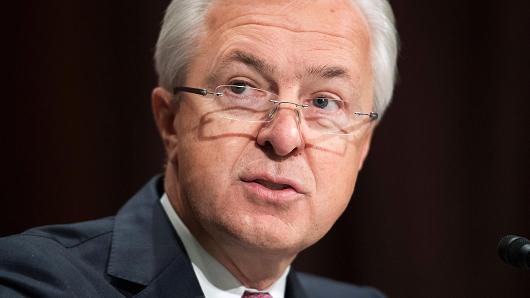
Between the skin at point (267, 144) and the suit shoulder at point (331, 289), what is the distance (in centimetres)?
60

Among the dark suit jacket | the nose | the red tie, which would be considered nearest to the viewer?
the dark suit jacket

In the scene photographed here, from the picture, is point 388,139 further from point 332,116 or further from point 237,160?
point 237,160

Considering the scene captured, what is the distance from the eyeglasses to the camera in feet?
7.61

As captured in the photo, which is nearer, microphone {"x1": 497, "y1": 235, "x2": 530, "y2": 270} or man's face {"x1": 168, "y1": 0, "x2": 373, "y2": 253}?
microphone {"x1": 497, "y1": 235, "x2": 530, "y2": 270}

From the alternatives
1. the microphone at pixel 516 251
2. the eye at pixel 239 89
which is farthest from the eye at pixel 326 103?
the microphone at pixel 516 251

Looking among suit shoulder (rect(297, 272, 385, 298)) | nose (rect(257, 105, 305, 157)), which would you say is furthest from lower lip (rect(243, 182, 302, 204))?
suit shoulder (rect(297, 272, 385, 298))

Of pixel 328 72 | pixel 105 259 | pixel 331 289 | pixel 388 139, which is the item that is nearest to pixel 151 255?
pixel 105 259

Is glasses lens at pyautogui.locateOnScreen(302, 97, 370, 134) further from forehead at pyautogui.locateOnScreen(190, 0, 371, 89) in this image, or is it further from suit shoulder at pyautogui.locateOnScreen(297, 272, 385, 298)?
suit shoulder at pyautogui.locateOnScreen(297, 272, 385, 298)

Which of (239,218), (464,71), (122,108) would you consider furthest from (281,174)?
(464,71)

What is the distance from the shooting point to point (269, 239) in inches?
88.4

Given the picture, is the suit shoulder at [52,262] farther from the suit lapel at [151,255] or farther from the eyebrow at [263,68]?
the eyebrow at [263,68]

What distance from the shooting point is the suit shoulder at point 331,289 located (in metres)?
3.11

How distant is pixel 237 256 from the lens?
2.42 meters

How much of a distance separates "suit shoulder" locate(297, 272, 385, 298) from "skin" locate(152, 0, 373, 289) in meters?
0.60
